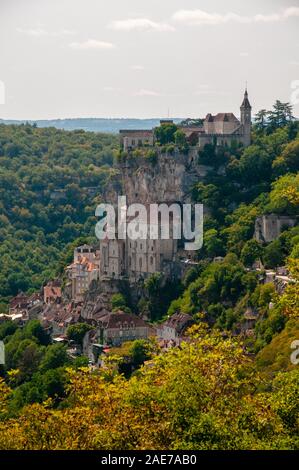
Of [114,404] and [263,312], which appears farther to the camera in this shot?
[263,312]

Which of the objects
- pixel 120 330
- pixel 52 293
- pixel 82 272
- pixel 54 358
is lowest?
pixel 54 358

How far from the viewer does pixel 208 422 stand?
115 ft

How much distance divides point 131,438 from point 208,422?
6.83 feet

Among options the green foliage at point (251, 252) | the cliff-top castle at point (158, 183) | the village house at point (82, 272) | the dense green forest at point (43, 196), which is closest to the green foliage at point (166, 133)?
the cliff-top castle at point (158, 183)

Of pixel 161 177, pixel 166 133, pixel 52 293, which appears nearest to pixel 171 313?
pixel 161 177

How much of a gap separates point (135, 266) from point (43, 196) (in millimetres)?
57251

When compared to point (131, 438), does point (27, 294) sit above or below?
below

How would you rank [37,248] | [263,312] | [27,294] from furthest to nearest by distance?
[37,248]
[27,294]
[263,312]

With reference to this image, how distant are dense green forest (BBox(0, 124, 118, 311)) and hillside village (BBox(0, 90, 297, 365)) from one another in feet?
21.8

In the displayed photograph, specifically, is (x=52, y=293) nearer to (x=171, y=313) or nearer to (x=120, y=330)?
(x=171, y=313)

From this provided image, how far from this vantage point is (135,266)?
88.4 meters

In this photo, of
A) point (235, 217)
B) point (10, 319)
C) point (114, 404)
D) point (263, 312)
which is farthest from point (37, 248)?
point (114, 404)

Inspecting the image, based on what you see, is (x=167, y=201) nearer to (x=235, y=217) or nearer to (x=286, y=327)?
(x=235, y=217)
